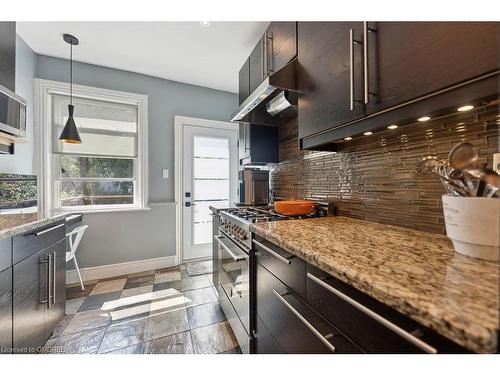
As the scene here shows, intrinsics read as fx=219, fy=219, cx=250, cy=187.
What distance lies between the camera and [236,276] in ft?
4.86

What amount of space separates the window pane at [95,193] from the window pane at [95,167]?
0.10 m

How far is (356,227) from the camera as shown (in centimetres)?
117

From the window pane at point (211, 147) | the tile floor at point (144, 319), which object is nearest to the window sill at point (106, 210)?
the tile floor at point (144, 319)

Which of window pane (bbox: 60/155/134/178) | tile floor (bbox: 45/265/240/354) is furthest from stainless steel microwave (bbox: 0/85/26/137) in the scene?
tile floor (bbox: 45/265/240/354)

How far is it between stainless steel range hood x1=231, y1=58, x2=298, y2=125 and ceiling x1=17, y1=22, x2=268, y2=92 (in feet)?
2.37

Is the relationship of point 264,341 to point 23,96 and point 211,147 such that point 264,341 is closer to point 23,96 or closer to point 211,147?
point 211,147

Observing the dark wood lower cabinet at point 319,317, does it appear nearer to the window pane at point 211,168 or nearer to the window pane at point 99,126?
the window pane at point 211,168

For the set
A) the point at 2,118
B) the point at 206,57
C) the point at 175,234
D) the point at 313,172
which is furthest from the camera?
the point at 175,234

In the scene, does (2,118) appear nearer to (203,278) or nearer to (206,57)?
(206,57)

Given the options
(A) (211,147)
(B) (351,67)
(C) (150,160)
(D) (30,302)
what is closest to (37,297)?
(D) (30,302)

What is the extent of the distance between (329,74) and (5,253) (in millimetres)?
1840

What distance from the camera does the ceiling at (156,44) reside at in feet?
6.35
